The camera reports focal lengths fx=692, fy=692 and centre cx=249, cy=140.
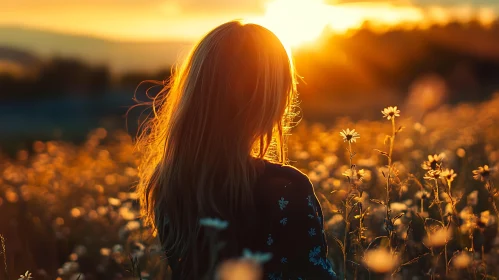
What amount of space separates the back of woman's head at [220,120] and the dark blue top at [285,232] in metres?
0.08

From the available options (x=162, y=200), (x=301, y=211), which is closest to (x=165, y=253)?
(x=162, y=200)

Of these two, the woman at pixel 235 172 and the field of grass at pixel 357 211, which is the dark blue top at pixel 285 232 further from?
the field of grass at pixel 357 211

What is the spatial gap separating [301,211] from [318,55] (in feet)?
69.3

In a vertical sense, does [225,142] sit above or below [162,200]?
above

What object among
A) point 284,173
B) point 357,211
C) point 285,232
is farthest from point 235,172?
point 357,211

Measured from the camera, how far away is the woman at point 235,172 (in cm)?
234

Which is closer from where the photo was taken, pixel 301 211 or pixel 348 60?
pixel 301 211

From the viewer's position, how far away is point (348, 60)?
2492cm

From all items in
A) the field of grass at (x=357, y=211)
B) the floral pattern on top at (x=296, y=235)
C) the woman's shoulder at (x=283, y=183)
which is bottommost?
the field of grass at (x=357, y=211)

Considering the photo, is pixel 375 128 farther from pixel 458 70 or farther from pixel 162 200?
pixel 458 70

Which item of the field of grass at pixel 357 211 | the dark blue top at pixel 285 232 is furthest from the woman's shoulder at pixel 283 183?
the field of grass at pixel 357 211

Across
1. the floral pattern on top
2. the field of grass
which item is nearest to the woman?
the floral pattern on top

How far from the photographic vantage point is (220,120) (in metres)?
2.55

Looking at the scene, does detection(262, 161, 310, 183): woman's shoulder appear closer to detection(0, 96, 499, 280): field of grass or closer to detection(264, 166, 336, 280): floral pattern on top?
detection(264, 166, 336, 280): floral pattern on top
